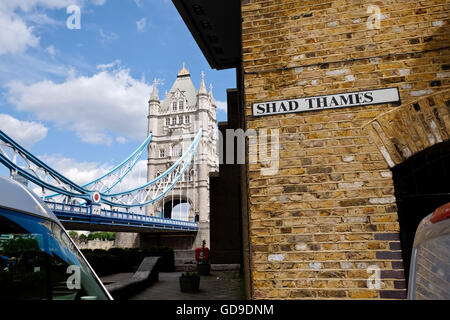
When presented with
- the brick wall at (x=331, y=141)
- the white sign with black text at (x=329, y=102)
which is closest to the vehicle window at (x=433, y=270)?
the brick wall at (x=331, y=141)

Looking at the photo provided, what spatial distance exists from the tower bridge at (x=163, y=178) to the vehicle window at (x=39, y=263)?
26884 millimetres

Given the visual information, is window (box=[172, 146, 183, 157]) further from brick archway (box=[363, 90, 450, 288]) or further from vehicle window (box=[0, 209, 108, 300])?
vehicle window (box=[0, 209, 108, 300])

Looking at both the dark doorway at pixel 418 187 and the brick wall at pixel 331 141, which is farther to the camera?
the dark doorway at pixel 418 187

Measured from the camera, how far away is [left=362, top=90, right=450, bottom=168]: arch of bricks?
9.29 feet

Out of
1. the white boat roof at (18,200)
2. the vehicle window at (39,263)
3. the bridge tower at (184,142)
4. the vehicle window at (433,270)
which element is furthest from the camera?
the bridge tower at (184,142)

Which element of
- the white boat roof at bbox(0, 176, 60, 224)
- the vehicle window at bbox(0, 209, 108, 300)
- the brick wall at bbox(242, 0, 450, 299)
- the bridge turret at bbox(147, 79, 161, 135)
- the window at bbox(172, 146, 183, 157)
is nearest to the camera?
the white boat roof at bbox(0, 176, 60, 224)

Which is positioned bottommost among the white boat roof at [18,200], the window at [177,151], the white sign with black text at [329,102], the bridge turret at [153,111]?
the white boat roof at [18,200]

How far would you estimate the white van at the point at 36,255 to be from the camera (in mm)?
1389

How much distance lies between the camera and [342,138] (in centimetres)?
301

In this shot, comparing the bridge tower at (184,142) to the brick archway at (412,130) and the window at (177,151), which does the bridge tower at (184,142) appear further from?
the brick archway at (412,130)

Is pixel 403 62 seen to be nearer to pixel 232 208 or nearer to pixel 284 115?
pixel 284 115

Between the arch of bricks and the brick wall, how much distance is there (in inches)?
2.0

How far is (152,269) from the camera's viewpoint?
32.9 ft

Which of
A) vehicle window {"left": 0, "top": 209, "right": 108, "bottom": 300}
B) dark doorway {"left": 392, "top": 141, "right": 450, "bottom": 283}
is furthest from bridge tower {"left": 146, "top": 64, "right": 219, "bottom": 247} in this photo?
vehicle window {"left": 0, "top": 209, "right": 108, "bottom": 300}
